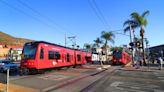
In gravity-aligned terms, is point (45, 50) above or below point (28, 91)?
above

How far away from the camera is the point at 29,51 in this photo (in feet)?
89.1

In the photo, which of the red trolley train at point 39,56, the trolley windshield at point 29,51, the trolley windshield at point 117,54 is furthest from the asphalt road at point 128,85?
the trolley windshield at point 117,54

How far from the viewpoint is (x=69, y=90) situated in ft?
50.6

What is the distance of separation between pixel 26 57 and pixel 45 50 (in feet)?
6.95

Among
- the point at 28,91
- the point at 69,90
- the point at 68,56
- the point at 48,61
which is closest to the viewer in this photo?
the point at 28,91

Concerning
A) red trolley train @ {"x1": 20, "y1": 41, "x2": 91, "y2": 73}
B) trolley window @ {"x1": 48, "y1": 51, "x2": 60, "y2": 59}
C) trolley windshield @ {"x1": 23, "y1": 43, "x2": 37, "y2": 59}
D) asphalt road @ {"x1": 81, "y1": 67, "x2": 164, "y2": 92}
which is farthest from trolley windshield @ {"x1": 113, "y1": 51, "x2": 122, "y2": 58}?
asphalt road @ {"x1": 81, "y1": 67, "x2": 164, "y2": 92}

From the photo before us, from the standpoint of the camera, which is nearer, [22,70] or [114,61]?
[22,70]


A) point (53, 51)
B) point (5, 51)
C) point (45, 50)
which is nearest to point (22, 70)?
point (45, 50)

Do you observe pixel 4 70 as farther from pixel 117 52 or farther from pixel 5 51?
pixel 5 51

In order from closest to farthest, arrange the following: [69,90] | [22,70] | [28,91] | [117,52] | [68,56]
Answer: [28,91] < [69,90] < [22,70] < [68,56] < [117,52]

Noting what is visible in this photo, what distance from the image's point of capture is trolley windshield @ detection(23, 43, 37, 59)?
87.6 feet

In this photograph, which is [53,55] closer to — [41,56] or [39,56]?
[41,56]

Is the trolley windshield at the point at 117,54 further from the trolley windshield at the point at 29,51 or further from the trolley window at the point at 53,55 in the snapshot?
the trolley windshield at the point at 29,51

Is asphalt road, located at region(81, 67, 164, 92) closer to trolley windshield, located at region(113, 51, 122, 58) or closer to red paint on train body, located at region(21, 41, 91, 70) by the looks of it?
red paint on train body, located at region(21, 41, 91, 70)
